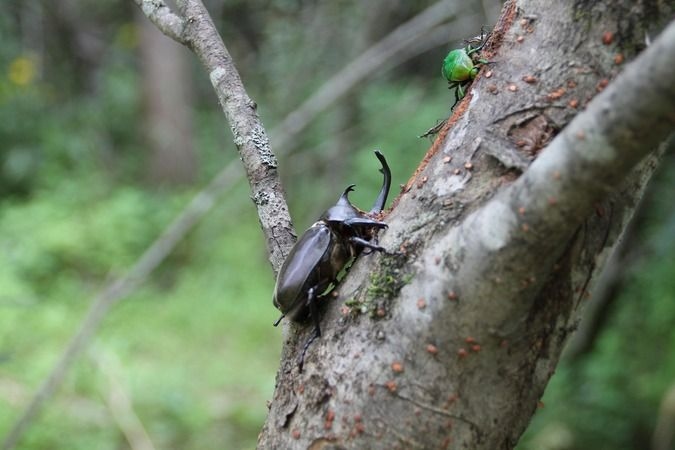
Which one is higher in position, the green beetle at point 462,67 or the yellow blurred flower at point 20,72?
the yellow blurred flower at point 20,72

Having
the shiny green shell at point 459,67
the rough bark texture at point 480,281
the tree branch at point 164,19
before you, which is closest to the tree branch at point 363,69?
the tree branch at point 164,19

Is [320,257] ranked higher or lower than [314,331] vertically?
higher

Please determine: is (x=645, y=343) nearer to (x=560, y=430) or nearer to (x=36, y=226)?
(x=560, y=430)

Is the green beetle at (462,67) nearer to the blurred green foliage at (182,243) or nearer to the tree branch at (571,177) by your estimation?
the tree branch at (571,177)

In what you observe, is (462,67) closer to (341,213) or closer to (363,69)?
(341,213)

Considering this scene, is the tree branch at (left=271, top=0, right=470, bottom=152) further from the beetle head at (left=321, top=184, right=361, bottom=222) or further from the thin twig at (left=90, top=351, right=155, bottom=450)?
the beetle head at (left=321, top=184, right=361, bottom=222)

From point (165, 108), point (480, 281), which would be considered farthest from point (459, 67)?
point (165, 108)

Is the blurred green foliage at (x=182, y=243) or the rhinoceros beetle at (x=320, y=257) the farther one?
the blurred green foliage at (x=182, y=243)
